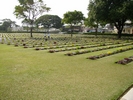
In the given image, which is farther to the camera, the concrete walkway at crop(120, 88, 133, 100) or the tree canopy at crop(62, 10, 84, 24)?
the tree canopy at crop(62, 10, 84, 24)

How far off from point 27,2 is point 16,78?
1053 inches

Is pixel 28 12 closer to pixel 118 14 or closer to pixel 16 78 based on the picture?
pixel 118 14

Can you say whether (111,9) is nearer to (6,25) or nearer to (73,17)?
(73,17)

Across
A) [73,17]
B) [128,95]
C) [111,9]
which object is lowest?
[128,95]

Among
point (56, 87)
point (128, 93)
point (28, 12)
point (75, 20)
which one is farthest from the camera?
point (75, 20)

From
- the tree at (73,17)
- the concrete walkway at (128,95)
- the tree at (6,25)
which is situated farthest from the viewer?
the tree at (6,25)

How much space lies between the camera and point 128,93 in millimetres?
3645

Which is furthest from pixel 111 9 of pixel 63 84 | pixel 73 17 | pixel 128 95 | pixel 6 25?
pixel 6 25

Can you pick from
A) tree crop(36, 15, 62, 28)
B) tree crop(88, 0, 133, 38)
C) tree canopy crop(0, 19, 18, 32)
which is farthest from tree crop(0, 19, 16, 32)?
tree crop(88, 0, 133, 38)

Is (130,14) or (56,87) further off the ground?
(130,14)

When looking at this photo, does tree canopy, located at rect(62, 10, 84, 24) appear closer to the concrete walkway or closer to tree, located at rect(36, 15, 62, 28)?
the concrete walkway

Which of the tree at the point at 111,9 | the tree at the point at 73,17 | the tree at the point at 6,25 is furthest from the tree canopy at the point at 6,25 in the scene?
the tree at the point at 111,9

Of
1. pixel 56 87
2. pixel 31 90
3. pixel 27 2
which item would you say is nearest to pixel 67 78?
pixel 56 87

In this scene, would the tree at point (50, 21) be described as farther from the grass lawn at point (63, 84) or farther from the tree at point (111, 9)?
the grass lawn at point (63, 84)
